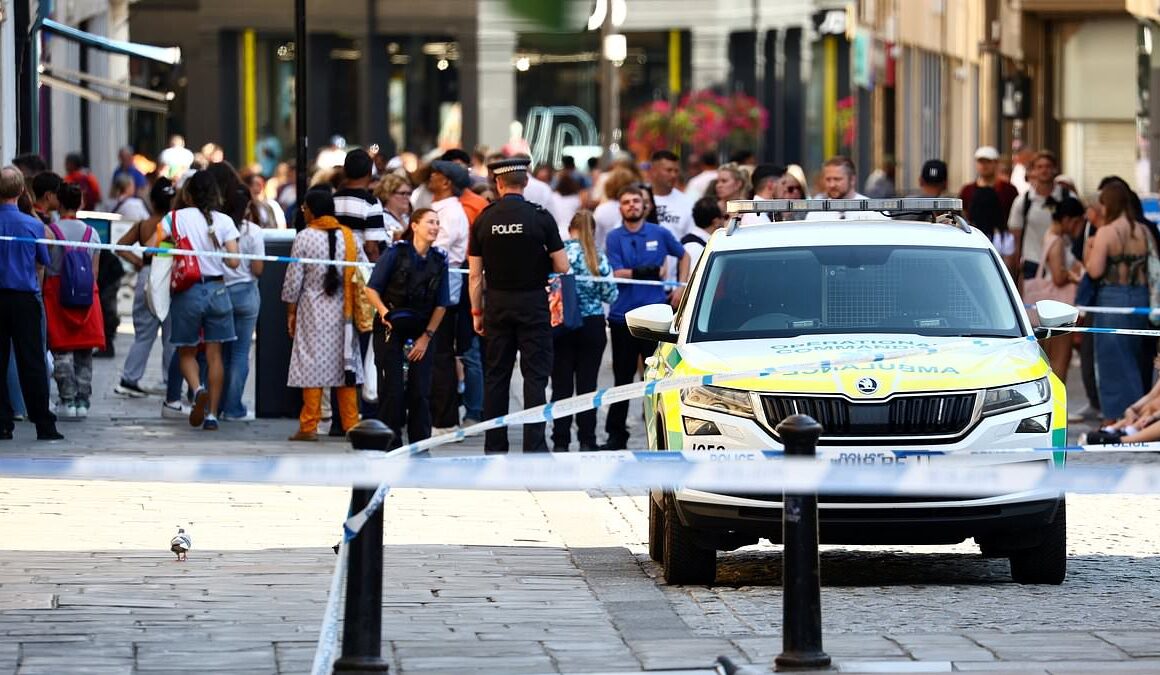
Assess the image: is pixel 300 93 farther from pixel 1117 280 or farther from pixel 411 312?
pixel 1117 280

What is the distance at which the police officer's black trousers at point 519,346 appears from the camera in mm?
13906

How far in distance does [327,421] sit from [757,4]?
148 ft

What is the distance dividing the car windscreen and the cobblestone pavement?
1.12 m

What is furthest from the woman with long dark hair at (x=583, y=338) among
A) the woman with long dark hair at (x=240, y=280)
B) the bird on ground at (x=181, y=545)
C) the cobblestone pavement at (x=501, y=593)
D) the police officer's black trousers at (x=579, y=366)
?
the bird on ground at (x=181, y=545)

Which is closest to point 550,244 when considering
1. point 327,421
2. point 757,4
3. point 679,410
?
point 327,421

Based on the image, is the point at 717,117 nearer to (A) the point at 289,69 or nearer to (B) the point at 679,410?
(A) the point at 289,69

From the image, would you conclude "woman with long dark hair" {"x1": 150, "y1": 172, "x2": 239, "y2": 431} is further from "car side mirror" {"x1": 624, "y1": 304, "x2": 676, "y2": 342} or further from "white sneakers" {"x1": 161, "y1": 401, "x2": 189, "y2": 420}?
"car side mirror" {"x1": 624, "y1": 304, "x2": 676, "y2": 342}

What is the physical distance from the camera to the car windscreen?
10328 mm

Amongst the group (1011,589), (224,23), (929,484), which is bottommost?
(1011,589)

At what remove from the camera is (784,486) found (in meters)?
7.32

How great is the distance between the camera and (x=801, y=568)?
7574 millimetres

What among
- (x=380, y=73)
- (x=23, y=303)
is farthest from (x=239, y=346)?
(x=380, y=73)

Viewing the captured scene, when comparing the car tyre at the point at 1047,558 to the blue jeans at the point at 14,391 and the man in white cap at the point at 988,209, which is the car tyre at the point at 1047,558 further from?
the man in white cap at the point at 988,209

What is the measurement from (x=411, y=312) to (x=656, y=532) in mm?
3871
